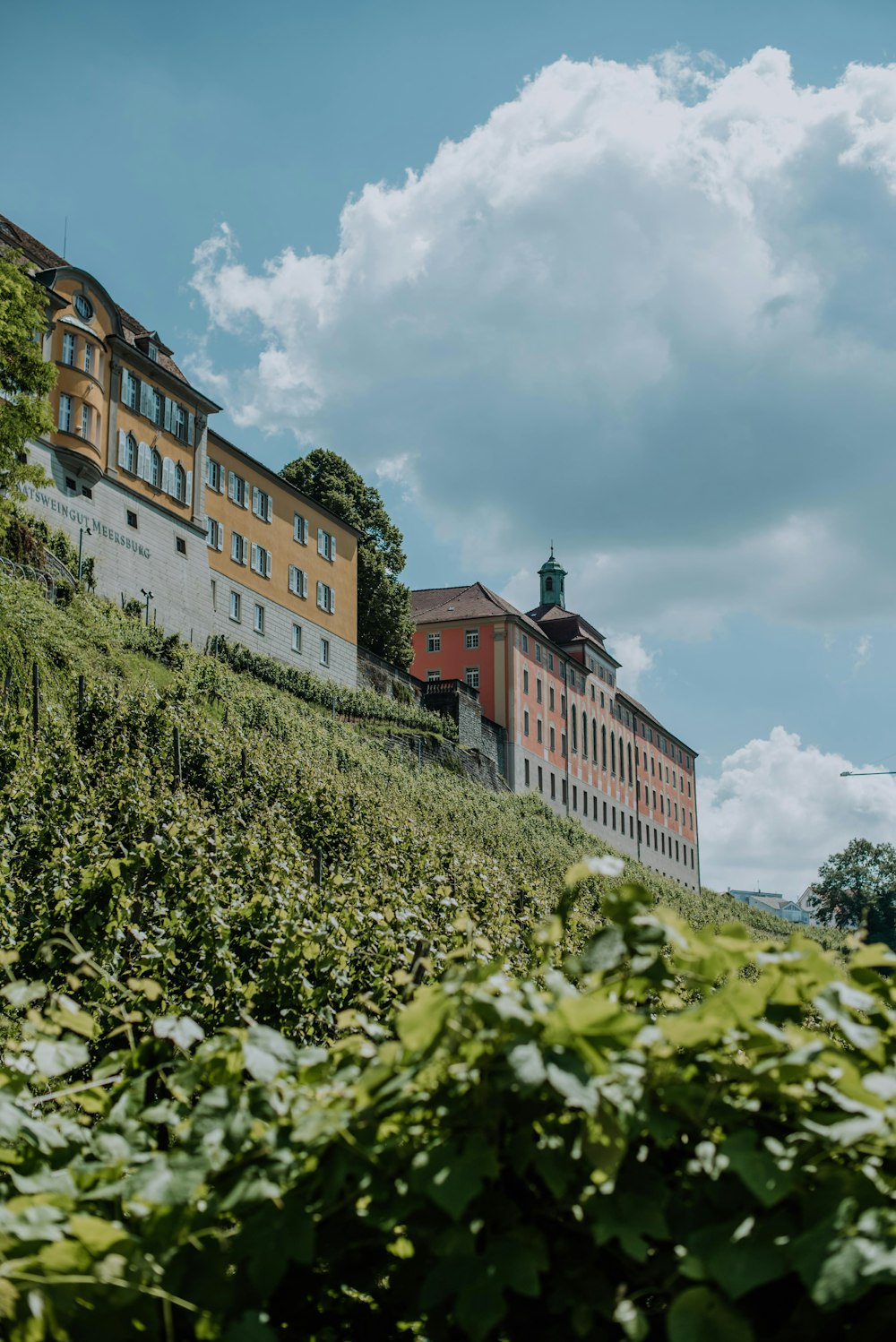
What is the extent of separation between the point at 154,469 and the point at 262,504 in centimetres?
772

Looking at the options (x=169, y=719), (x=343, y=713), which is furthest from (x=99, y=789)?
(x=343, y=713)

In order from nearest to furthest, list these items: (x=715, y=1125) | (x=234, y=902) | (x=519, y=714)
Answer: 1. (x=715, y=1125)
2. (x=234, y=902)
3. (x=519, y=714)

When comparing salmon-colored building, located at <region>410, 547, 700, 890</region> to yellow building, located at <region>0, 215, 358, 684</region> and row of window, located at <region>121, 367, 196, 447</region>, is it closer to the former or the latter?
yellow building, located at <region>0, 215, 358, 684</region>

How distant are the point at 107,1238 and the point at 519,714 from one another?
62.6 metres

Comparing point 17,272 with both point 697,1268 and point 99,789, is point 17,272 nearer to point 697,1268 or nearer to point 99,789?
point 99,789

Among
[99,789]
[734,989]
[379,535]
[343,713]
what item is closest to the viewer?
[734,989]

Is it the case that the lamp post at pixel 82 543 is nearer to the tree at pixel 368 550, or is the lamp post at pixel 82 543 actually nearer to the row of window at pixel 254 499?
the row of window at pixel 254 499

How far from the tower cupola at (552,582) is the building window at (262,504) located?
139 feet

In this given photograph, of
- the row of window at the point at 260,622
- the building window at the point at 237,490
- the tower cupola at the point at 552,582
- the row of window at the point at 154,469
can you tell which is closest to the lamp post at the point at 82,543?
the row of window at the point at 154,469

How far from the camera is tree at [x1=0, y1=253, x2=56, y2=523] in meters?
22.6

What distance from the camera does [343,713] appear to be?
4131 cm

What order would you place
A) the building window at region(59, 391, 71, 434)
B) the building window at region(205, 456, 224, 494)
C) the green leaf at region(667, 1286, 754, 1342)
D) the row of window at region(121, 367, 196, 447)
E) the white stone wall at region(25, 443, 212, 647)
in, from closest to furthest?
the green leaf at region(667, 1286, 754, 1342) → the white stone wall at region(25, 443, 212, 647) → the building window at region(59, 391, 71, 434) → the row of window at region(121, 367, 196, 447) → the building window at region(205, 456, 224, 494)

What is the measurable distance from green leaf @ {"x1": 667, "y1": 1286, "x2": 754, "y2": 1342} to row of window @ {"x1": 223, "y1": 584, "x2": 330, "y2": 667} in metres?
40.8

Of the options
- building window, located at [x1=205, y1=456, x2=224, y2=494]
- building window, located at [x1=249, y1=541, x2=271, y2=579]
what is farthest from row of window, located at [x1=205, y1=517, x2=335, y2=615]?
building window, located at [x1=205, y1=456, x2=224, y2=494]
